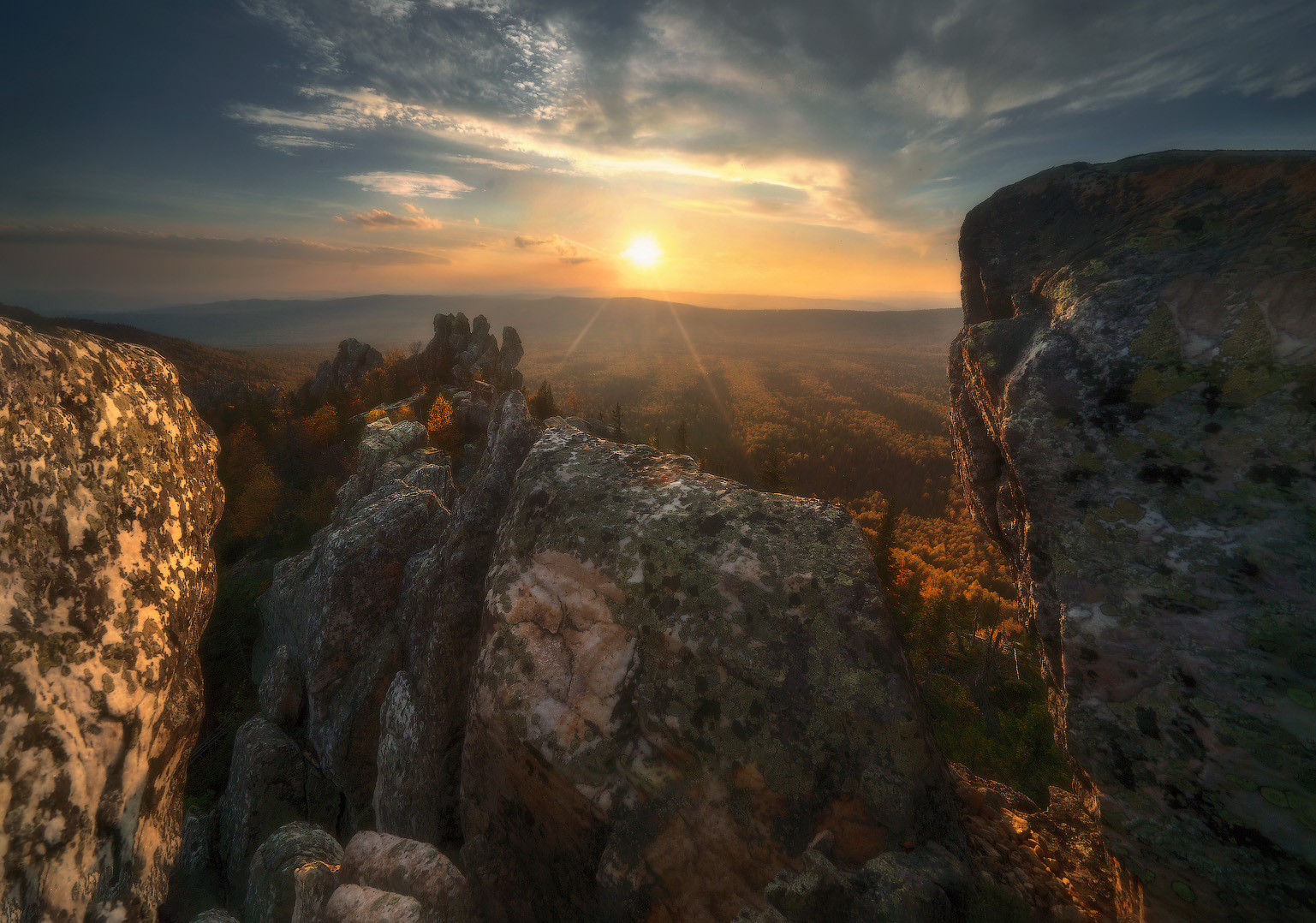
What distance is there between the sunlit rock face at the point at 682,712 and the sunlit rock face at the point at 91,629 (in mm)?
3453

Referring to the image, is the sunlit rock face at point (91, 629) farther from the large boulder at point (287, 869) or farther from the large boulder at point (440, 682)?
the large boulder at point (440, 682)

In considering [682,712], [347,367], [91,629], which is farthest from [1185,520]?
[347,367]

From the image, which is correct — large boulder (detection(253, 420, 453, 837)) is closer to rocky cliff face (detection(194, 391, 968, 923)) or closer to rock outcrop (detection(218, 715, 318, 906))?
rock outcrop (detection(218, 715, 318, 906))

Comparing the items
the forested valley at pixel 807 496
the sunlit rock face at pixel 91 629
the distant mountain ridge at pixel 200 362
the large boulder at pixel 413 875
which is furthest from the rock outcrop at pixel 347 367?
the large boulder at pixel 413 875

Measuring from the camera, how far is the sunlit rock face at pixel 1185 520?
12.6ft

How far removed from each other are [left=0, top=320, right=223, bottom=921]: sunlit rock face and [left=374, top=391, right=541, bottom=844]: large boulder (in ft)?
8.94

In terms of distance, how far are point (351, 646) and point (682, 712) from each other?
31.9 feet

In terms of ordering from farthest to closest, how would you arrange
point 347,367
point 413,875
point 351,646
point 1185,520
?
point 347,367 → point 351,646 → point 413,875 → point 1185,520

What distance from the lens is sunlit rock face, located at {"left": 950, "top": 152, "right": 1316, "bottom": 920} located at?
3.83 metres

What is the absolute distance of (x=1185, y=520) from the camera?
4.58 m

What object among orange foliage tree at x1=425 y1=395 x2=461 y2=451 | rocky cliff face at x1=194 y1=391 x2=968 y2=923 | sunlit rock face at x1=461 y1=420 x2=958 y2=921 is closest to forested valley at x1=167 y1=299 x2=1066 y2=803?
orange foliage tree at x1=425 y1=395 x2=461 y2=451

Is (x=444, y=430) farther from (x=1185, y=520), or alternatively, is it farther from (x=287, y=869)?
(x=1185, y=520)

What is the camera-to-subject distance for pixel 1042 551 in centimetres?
518

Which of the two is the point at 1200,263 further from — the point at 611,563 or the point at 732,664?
the point at 611,563
